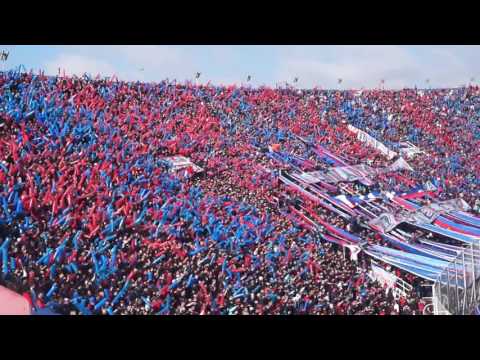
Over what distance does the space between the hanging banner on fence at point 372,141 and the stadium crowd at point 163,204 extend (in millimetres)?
689

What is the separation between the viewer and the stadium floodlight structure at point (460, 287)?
5508mm

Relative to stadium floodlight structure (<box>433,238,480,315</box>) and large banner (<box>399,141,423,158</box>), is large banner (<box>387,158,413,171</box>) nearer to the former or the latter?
large banner (<box>399,141,423,158</box>)

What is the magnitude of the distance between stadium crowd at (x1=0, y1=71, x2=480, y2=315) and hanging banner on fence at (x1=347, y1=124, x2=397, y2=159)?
689 millimetres

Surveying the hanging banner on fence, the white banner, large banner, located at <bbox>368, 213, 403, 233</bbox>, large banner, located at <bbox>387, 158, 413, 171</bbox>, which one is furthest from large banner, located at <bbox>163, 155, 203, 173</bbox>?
the hanging banner on fence

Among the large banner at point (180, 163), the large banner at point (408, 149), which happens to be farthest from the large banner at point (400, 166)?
the large banner at point (180, 163)

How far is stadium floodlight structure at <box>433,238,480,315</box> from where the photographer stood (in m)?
5.51

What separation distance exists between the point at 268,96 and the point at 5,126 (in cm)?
1016

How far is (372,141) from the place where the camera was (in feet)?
45.1

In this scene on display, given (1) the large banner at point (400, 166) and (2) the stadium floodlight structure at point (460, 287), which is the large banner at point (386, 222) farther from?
(1) the large banner at point (400, 166)

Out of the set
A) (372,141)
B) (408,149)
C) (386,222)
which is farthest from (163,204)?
(408,149)

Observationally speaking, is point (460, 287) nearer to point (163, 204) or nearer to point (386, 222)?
point (386, 222)

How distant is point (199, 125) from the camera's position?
12031mm

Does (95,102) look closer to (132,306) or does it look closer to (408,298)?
(132,306)

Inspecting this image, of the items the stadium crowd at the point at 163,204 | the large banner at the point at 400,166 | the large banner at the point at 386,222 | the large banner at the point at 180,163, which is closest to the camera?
the stadium crowd at the point at 163,204
